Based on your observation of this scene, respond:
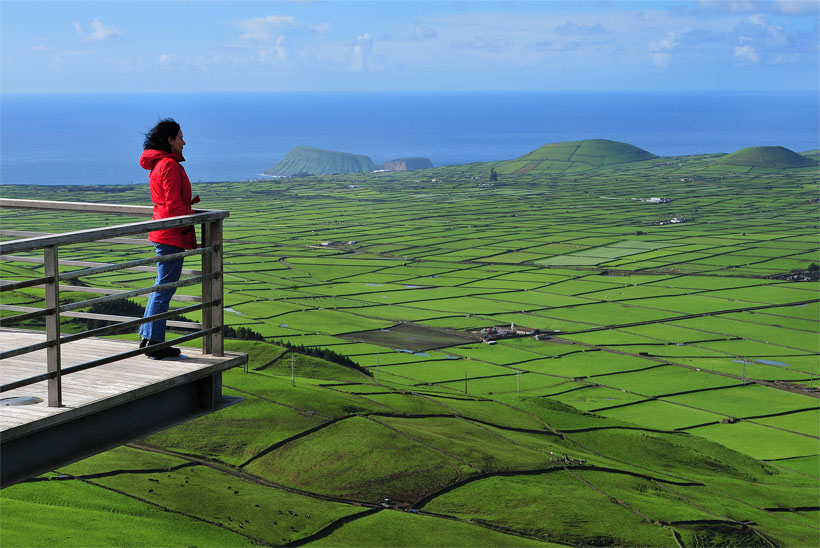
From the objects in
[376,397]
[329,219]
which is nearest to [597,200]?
[329,219]

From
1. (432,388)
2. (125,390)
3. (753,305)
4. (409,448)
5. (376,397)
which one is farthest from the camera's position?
(753,305)

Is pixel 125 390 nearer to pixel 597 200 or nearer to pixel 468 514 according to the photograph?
pixel 468 514

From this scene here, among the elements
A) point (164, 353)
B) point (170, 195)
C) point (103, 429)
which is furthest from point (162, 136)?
point (103, 429)

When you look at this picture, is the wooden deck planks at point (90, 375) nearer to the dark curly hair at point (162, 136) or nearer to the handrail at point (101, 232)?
the handrail at point (101, 232)

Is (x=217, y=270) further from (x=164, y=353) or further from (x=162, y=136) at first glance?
(x=162, y=136)

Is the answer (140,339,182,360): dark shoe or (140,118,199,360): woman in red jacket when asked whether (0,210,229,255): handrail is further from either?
(140,339,182,360): dark shoe

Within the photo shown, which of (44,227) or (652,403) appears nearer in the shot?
(652,403)
